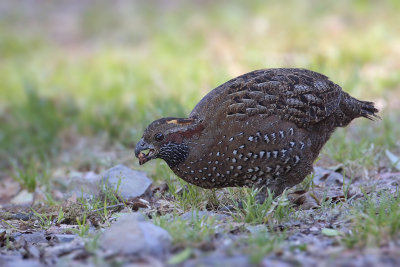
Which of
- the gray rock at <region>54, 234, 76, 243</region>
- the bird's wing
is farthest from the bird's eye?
the gray rock at <region>54, 234, 76, 243</region>

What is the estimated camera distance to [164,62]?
34.7 feet

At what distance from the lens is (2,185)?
6.90 meters

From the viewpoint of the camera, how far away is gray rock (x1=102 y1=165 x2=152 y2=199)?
535 cm

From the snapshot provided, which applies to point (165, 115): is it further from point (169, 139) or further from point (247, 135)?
point (247, 135)

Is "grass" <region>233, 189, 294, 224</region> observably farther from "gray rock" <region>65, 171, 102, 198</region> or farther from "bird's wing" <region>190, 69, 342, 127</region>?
"gray rock" <region>65, 171, 102, 198</region>

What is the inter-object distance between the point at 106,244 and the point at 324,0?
32.3 feet

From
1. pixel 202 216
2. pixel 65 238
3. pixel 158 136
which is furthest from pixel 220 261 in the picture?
pixel 158 136

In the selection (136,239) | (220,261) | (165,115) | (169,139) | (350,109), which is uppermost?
(165,115)

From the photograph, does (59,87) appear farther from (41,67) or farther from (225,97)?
(225,97)

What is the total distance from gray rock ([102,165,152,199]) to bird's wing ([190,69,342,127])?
3.11ft

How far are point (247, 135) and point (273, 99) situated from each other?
1.39ft

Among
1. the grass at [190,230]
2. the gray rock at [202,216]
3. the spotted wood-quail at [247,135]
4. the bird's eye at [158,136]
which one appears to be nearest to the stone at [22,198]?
the spotted wood-quail at [247,135]

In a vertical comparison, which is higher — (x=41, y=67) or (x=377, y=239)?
(x=41, y=67)

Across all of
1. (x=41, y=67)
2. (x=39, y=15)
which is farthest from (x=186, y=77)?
(x=39, y=15)
